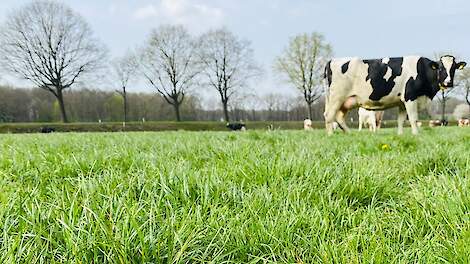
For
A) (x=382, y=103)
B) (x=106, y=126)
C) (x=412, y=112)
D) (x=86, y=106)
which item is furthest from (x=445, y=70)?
(x=86, y=106)

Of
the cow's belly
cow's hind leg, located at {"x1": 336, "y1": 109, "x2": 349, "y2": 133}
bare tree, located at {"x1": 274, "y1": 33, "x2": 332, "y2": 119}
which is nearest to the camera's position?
the cow's belly

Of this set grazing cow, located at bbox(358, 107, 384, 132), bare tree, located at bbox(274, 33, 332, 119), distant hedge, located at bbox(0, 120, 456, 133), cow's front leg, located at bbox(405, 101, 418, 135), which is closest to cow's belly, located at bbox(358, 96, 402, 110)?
cow's front leg, located at bbox(405, 101, 418, 135)

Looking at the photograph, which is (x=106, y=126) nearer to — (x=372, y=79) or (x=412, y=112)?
(x=372, y=79)

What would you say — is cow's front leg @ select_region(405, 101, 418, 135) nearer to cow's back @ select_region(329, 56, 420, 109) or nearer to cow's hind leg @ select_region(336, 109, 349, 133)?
cow's back @ select_region(329, 56, 420, 109)

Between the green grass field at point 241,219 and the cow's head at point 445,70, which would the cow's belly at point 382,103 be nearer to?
the cow's head at point 445,70

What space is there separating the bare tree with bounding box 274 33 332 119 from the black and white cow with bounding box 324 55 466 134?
31.5 m

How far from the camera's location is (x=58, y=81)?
33.8 m

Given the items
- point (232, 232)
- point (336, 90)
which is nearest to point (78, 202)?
point (232, 232)

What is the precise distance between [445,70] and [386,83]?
3.78 ft

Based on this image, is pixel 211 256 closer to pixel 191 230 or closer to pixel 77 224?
pixel 191 230

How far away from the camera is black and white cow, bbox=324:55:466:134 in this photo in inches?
270

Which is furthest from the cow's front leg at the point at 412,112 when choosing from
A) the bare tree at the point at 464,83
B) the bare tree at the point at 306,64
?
the bare tree at the point at 464,83

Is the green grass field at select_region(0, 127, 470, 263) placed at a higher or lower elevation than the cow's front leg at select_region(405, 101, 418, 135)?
lower

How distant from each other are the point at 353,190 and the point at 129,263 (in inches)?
47.2
